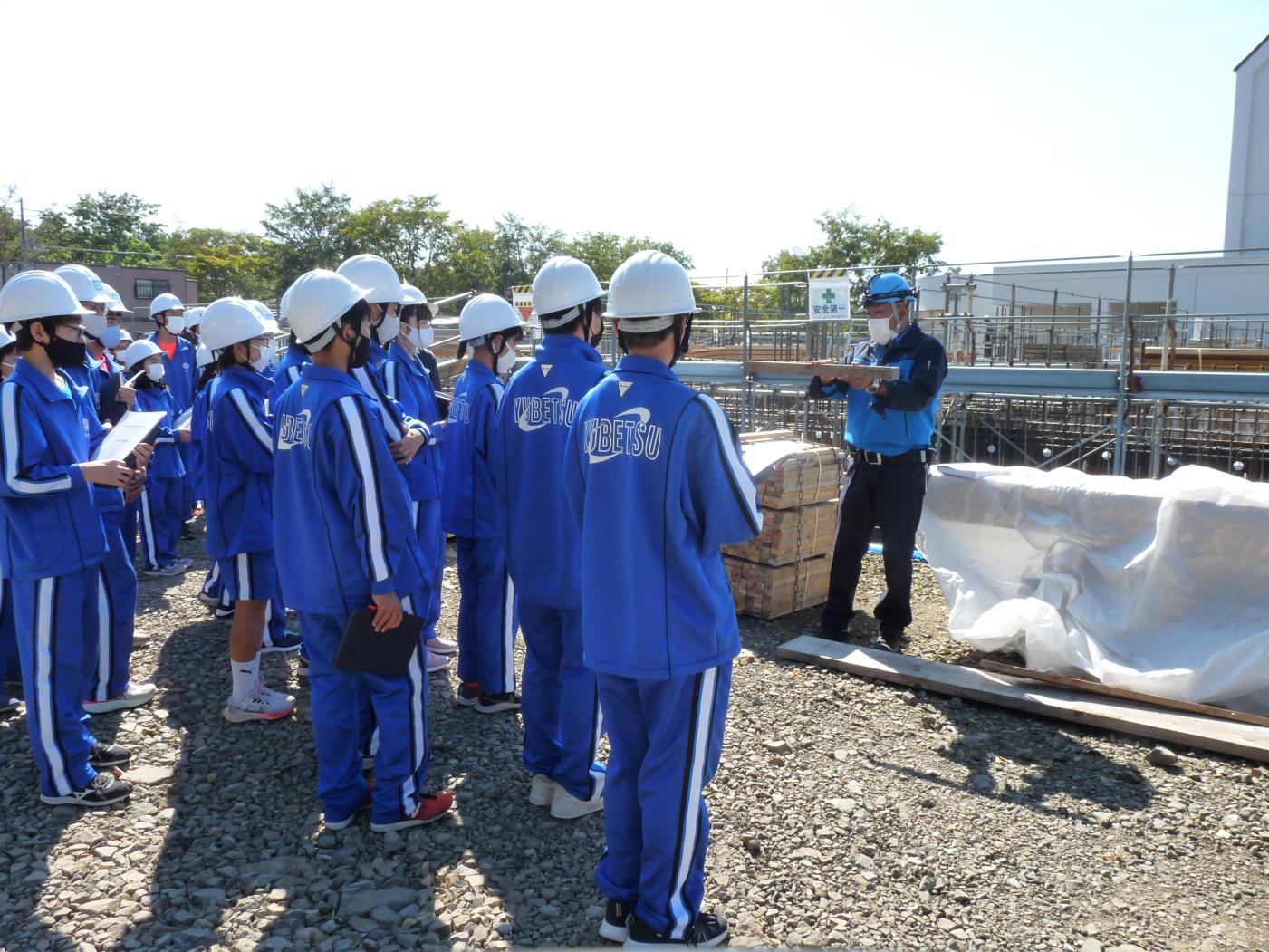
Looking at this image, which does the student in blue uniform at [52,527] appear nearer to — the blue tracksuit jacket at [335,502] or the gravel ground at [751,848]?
the gravel ground at [751,848]

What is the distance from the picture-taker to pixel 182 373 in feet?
30.6

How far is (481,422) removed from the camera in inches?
177

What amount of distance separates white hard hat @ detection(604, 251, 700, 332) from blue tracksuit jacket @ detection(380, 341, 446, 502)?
224 centimetres

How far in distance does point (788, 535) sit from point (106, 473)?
4138mm

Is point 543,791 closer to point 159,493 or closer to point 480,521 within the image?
point 480,521

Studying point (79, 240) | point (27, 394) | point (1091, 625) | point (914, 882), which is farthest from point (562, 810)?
point (79, 240)

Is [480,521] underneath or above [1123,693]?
above

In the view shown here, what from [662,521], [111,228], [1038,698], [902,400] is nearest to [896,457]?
[902,400]

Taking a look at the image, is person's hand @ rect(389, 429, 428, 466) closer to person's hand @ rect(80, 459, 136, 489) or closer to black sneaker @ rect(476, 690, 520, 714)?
person's hand @ rect(80, 459, 136, 489)

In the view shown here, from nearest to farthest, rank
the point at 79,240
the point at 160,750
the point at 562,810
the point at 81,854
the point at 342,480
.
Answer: the point at 342,480, the point at 81,854, the point at 562,810, the point at 160,750, the point at 79,240

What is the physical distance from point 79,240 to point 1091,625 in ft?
232

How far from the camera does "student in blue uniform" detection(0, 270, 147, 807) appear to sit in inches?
140

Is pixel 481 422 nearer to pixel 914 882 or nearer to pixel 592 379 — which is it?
pixel 592 379

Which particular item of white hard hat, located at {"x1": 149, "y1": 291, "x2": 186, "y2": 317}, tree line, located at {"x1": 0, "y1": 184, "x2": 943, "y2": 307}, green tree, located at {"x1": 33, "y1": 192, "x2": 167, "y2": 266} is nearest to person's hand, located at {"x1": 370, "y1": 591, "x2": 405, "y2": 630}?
white hard hat, located at {"x1": 149, "y1": 291, "x2": 186, "y2": 317}
